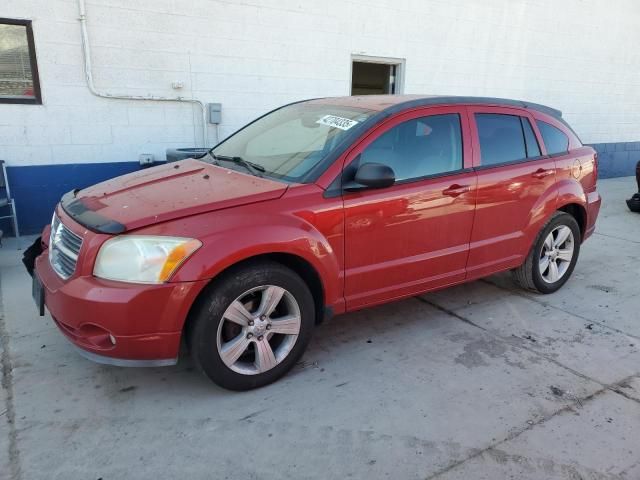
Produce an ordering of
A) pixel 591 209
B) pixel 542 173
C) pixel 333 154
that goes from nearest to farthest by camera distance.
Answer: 1. pixel 333 154
2. pixel 542 173
3. pixel 591 209

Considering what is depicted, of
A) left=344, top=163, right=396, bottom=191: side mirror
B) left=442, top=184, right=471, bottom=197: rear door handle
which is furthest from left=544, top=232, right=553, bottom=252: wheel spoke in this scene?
left=344, top=163, right=396, bottom=191: side mirror

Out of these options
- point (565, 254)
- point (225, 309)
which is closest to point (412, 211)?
point (225, 309)

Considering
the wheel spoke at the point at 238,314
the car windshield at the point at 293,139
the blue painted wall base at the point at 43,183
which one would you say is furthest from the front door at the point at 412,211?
the blue painted wall base at the point at 43,183

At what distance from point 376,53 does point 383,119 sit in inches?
195

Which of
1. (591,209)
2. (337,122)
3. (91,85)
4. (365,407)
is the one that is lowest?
(365,407)

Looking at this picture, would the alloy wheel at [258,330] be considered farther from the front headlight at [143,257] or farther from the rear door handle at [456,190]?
the rear door handle at [456,190]

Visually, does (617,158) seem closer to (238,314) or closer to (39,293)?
(238,314)

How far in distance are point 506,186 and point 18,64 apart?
17.3 feet

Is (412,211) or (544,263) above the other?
(412,211)

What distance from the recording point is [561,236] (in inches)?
177

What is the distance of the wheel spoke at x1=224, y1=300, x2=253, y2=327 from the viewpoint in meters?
2.79

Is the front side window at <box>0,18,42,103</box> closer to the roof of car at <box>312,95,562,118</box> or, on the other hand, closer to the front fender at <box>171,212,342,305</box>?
the roof of car at <box>312,95,562,118</box>

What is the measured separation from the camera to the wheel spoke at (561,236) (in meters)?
4.49

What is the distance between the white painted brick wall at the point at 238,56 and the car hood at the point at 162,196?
2905mm
